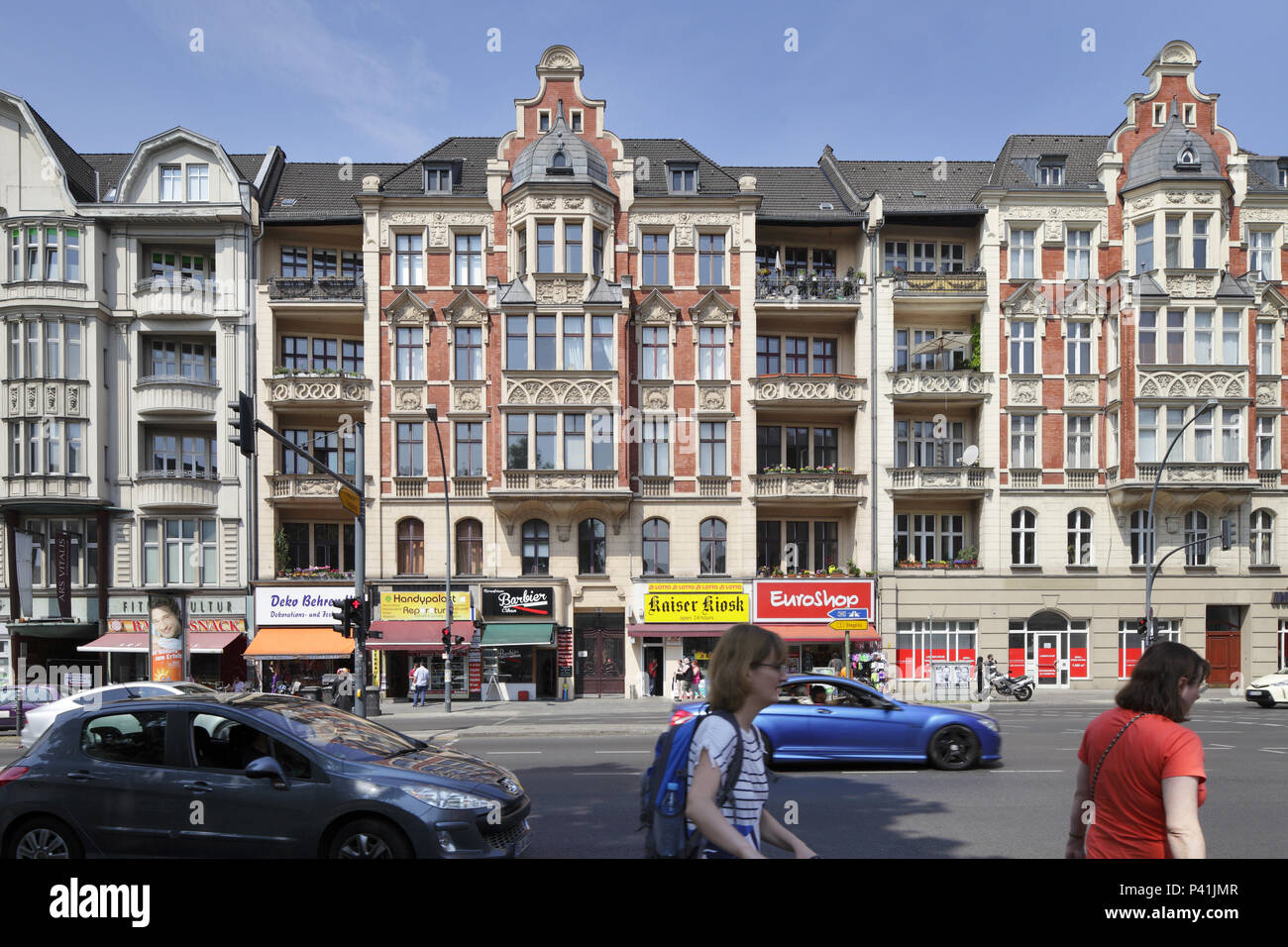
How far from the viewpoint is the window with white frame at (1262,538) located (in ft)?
102

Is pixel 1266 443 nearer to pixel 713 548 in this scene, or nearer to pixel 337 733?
pixel 713 548

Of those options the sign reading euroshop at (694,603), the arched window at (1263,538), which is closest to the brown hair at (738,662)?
the sign reading euroshop at (694,603)

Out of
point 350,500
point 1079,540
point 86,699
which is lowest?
point 86,699

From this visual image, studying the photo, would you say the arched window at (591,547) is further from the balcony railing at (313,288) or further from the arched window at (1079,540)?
the arched window at (1079,540)

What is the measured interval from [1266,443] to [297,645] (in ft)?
115

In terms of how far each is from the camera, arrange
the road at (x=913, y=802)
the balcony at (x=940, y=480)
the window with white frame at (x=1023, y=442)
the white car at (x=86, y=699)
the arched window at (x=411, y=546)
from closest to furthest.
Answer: the road at (x=913, y=802)
the white car at (x=86, y=699)
the arched window at (x=411, y=546)
the balcony at (x=940, y=480)
the window with white frame at (x=1023, y=442)

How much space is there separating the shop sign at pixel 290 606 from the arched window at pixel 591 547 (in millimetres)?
7982

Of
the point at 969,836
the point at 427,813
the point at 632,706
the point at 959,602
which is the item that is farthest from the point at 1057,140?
the point at 427,813

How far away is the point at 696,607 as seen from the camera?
29734 mm

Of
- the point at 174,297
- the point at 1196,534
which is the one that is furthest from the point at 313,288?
the point at 1196,534

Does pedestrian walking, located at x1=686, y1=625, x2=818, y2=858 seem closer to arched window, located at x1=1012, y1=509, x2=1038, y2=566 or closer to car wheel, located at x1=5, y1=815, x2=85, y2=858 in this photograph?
car wheel, located at x1=5, y1=815, x2=85, y2=858

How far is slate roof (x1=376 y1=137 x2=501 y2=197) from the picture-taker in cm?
3159
